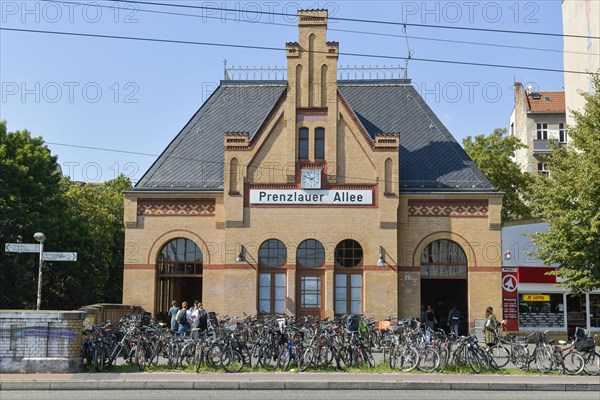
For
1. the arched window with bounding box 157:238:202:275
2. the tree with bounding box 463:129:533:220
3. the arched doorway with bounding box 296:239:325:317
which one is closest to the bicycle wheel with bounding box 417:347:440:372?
the arched doorway with bounding box 296:239:325:317

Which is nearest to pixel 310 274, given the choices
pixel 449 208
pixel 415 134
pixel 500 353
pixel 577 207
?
pixel 449 208

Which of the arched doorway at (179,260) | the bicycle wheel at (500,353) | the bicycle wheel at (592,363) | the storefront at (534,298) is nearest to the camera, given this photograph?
the bicycle wheel at (592,363)

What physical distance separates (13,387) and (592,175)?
20.1 metres

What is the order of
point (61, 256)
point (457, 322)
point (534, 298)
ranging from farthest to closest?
point (534, 298) < point (457, 322) < point (61, 256)

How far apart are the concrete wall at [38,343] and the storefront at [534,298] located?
20.9 metres

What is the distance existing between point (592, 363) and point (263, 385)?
9.52 m

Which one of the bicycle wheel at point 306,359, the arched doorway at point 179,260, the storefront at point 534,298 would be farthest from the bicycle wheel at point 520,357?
the arched doorway at point 179,260

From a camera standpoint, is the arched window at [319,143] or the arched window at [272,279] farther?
the arched window at [319,143]

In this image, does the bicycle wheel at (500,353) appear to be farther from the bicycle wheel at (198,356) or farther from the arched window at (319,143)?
the arched window at (319,143)

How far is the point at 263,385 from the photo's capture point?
17203mm

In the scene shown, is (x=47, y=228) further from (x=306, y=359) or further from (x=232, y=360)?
(x=306, y=359)

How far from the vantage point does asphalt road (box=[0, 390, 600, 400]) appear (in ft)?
50.5

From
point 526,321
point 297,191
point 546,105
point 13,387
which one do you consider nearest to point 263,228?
point 297,191

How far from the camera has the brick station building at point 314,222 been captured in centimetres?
3256
